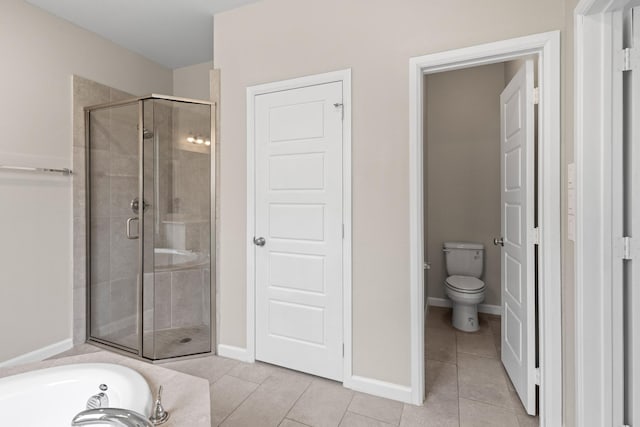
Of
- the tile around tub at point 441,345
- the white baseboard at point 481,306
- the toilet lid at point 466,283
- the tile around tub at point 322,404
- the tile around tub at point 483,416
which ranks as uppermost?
the toilet lid at point 466,283

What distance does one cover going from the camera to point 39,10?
8.05 ft

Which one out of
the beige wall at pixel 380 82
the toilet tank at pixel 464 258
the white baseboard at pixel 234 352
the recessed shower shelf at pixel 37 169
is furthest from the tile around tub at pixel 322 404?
the recessed shower shelf at pixel 37 169

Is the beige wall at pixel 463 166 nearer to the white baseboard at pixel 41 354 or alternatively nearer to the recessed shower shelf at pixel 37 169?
the recessed shower shelf at pixel 37 169

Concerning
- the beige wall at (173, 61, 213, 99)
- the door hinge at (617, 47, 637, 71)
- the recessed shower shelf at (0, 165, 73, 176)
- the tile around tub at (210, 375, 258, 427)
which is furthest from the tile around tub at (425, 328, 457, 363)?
the beige wall at (173, 61, 213, 99)

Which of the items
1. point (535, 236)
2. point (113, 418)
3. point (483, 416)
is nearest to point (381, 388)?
point (483, 416)

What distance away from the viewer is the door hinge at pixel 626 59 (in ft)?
4.26

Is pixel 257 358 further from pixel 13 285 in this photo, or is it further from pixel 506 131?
pixel 506 131

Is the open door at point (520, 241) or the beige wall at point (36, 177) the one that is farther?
the beige wall at point (36, 177)

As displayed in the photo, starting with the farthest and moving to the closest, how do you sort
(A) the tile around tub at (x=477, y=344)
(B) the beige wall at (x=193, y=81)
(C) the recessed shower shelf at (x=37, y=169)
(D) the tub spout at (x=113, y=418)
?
(B) the beige wall at (x=193, y=81) → (A) the tile around tub at (x=477, y=344) → (C) the recessed shower shelf at (x=37, y=169) → (D) the tub spout at (x=113, y=418)

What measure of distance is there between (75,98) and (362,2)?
2.50 metres

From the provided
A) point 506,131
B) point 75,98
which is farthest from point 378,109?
point 75,98

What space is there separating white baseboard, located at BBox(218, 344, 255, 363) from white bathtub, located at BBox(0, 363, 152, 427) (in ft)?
4.34

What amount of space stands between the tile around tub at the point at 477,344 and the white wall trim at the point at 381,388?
2.98 ft

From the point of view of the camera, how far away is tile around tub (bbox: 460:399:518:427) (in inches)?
68.9
